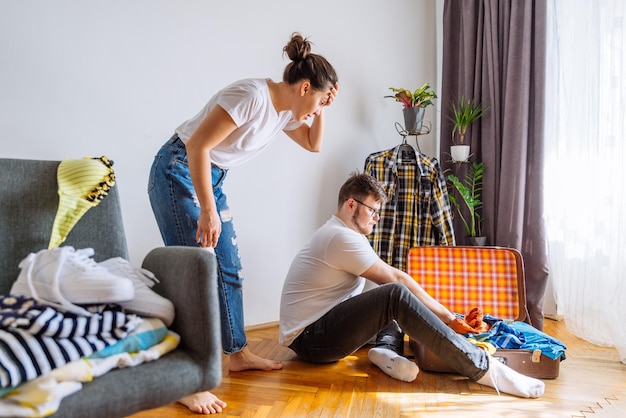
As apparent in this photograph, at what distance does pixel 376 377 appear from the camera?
1927 millimetres

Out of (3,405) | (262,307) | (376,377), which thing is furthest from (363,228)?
Result: (3,405)

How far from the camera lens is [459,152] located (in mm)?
2936

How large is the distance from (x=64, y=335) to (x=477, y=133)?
2586 millimetres

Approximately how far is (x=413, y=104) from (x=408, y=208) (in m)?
0.61

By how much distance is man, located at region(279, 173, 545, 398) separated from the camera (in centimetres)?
173

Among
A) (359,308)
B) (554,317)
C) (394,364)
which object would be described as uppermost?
(359,308)

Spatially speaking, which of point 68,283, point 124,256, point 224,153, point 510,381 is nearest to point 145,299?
point 68,283

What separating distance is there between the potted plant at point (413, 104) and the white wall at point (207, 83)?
0.21m

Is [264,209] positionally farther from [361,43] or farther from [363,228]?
[361,43]

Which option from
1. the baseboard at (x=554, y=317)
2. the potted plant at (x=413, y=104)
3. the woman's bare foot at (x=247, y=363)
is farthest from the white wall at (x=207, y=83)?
the baseboard at (x=554, y=317)

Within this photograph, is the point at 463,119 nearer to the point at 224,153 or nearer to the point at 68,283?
the point at 224,153

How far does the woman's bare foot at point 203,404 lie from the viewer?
1.60 m


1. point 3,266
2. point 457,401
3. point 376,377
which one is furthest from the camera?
point 376,377

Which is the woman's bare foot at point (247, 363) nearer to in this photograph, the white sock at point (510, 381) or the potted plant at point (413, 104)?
the white sock at point (510, 381)
